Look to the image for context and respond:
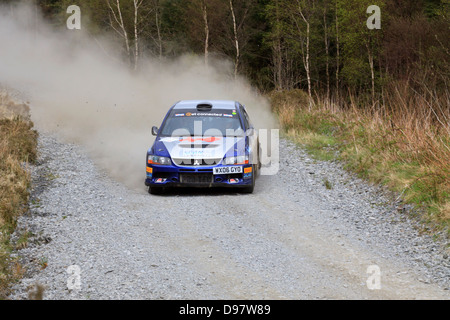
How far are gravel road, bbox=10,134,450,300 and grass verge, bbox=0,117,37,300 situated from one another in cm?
18

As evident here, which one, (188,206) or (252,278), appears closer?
(252,278)

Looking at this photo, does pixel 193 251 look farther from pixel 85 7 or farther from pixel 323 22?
pixel 85 7

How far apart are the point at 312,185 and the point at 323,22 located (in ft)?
108

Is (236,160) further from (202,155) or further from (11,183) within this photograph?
(11,183)

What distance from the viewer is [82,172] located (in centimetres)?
1207

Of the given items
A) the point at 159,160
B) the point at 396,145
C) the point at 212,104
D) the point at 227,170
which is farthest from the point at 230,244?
the point at 396,145

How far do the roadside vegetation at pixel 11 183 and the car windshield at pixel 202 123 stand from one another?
2982 millimetres

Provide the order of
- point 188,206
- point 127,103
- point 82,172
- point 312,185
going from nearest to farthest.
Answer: point 188,206 < point 312,185 < point 82,172 < point 127,103

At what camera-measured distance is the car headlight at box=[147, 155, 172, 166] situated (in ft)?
31.1

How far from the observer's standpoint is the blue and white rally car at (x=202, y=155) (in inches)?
371

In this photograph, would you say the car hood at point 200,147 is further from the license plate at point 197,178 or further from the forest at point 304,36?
the forest at point 304,36

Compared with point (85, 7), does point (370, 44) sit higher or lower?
lower

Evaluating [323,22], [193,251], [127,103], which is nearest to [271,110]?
[127,103]

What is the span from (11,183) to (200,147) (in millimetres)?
3646
